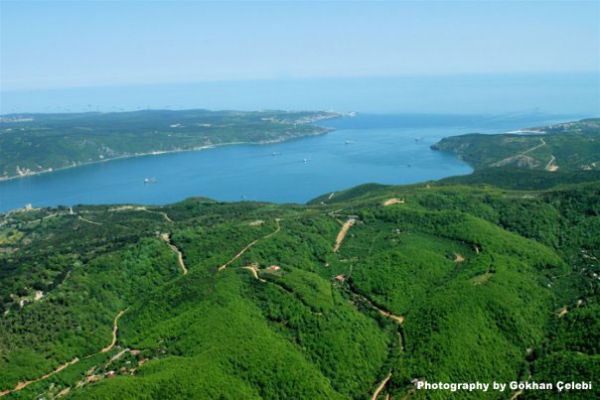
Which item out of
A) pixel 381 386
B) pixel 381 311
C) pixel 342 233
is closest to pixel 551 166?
pixel 342 233

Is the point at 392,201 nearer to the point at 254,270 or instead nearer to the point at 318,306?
the point at 254,270

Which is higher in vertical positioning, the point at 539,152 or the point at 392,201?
the point at 539,152

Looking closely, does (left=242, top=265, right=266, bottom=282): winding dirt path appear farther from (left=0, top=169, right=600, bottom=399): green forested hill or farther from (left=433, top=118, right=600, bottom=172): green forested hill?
(left=433, top=118, right=600, bottom=172): green forested hill

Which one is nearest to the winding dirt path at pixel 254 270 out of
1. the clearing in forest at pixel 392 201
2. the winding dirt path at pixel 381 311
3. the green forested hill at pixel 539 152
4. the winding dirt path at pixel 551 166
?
the winding dirt path at pixel 381 311

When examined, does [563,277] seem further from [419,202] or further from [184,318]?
[184,318]

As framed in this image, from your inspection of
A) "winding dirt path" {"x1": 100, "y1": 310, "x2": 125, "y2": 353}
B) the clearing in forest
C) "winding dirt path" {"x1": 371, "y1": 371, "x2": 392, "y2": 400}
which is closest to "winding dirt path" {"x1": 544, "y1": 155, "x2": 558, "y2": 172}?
the clearing in forest

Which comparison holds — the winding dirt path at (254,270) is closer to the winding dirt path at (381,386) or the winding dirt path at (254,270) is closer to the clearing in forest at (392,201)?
the winding dirt path at (381,386)

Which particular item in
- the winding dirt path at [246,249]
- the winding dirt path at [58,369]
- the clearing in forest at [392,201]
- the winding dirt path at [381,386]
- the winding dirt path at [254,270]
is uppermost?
the clearing in forest at [392,201]
